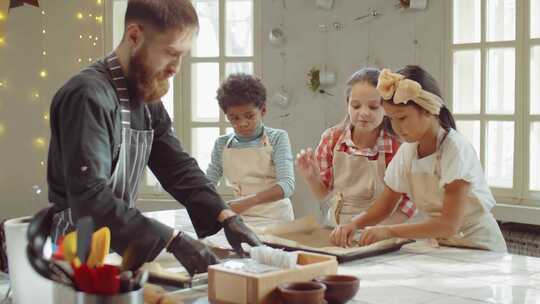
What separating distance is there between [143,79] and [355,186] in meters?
1.14

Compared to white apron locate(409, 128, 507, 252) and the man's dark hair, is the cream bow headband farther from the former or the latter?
the man's dark hair

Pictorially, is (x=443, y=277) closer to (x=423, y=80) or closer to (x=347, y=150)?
(x=423, y=80)

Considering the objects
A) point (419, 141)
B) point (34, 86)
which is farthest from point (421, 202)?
point (34, 86)

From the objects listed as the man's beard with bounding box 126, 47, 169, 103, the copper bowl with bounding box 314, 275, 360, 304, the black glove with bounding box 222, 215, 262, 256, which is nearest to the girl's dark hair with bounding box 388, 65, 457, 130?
the black glove with bounding box 222, 215, 262, 256

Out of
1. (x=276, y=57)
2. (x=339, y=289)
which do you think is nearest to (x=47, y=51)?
(x=276, y=57)

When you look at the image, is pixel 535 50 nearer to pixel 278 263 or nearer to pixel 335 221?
pixel 335 221

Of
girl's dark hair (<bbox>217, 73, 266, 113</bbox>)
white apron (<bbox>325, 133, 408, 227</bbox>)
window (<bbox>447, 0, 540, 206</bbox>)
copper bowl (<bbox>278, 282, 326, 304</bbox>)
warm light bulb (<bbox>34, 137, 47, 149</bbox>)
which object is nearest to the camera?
copper bowl (<bbox>278, 282, 326, 304</bbox>)

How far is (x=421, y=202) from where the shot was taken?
2.24 m

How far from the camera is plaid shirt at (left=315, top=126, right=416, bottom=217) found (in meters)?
2.47

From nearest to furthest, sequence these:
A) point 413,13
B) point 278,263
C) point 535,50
Result: point 278,263 → point 535,50 → point 413,13

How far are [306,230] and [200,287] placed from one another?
2.28ft

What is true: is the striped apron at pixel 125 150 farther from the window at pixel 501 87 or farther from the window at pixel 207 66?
the window at pixel 207 66

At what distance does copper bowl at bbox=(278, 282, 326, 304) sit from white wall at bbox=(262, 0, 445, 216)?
8.65 ft

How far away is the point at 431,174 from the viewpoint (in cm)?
217
